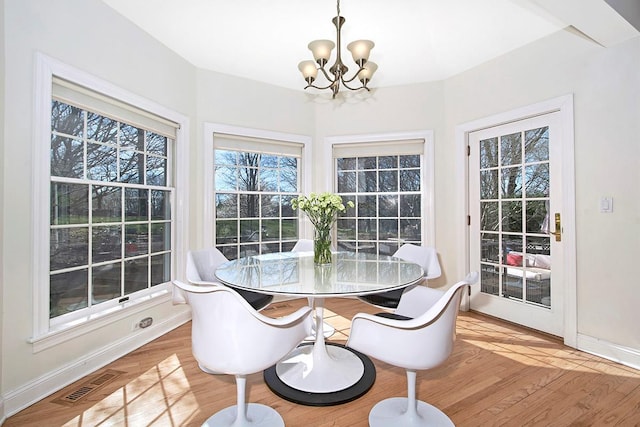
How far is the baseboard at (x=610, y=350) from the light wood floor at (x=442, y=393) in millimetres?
73

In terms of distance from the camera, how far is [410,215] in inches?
154

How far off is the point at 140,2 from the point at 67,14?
1.68 feet

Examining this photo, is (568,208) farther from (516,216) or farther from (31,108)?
(31,108)

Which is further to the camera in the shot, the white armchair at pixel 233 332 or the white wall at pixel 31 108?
the white wall at pixel 31 108

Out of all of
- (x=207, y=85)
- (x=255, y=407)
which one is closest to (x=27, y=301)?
(x=255, y=407)

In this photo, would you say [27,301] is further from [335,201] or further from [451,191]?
[451,191]

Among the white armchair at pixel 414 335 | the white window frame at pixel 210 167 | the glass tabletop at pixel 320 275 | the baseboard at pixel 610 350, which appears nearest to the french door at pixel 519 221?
the baseboard at pixel 610 350

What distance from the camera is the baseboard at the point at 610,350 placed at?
7.74 ft

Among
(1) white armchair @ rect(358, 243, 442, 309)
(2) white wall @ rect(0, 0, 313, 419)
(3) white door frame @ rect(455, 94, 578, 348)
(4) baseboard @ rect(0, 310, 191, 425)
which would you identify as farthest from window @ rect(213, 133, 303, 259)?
(3) white door frame @ rect(455, 94, 578, 348)

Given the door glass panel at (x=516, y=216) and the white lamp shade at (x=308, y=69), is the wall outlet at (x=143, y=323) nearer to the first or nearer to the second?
the white lamp shade at (x=308, y=69)

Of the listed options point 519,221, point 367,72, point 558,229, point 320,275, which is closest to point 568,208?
point 558,229

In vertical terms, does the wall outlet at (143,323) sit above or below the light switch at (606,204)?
below

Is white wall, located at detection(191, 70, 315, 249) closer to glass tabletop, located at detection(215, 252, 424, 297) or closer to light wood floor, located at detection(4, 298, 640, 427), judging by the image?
glass tabletop, located at detection(215, 252, 424, 297)

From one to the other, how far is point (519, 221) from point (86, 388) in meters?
3.73
